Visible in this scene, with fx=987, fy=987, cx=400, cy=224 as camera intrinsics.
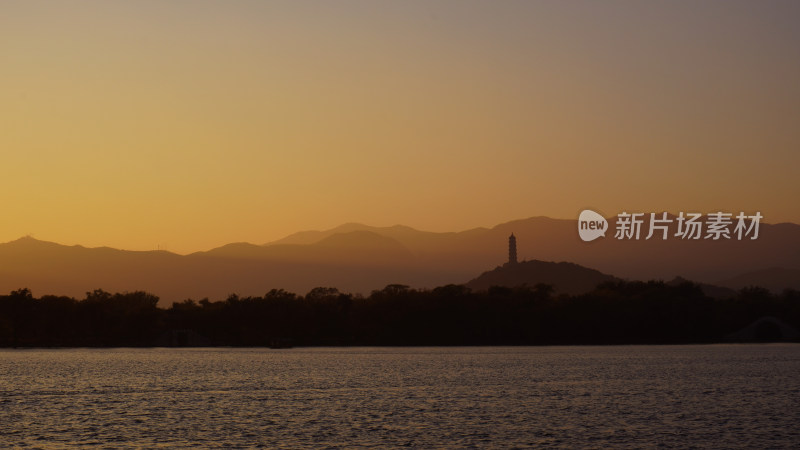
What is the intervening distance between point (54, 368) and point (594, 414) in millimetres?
123411

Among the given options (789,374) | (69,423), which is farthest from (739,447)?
(789,374)

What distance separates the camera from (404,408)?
96625 mm

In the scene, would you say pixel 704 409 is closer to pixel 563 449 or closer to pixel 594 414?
pixel 594 414

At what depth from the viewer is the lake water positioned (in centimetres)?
7288

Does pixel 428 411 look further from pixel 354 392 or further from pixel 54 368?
pixel 54 368

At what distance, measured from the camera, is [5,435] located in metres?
73.9

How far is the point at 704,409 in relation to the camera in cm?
9512

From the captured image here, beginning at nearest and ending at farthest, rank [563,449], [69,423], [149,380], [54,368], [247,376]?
1. [563,449]
2. [69,423]
3. [149,380]
4. [247,376]
5. [54,368]

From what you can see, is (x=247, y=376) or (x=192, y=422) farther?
(x=247, y=376)

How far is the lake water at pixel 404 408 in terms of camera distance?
7288 cm

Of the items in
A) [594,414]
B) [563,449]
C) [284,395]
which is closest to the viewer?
[563,449]

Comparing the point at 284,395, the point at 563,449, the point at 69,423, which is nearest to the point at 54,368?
the point at 284,395

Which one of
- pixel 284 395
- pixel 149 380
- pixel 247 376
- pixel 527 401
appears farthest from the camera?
pixel 247 376

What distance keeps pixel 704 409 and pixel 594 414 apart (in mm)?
12312
